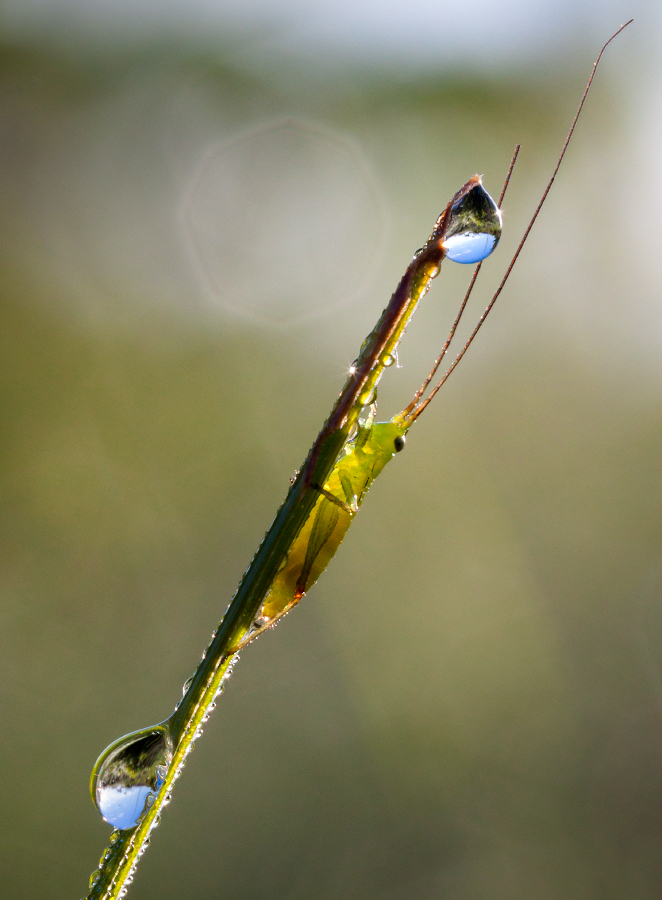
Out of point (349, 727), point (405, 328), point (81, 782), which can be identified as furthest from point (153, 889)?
point (405, 328)

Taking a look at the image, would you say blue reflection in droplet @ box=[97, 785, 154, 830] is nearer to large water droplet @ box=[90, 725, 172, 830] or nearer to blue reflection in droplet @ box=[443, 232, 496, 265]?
large water droplet @ box=[90, 725, 172, 830]

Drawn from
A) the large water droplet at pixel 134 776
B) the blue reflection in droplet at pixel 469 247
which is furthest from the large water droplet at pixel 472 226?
the large water droplet at pixel 134 776

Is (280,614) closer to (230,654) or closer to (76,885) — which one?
(230,654)

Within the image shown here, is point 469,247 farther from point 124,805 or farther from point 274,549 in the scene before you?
point 124,805

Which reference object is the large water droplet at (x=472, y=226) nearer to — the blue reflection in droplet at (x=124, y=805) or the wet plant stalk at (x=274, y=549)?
the wet plant stalk at (x=274, y=549)

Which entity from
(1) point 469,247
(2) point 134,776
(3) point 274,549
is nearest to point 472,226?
(1) point 469,247

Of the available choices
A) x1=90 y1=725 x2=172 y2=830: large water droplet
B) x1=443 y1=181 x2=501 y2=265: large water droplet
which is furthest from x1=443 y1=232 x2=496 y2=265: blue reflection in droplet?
x1=90 y1=725 x2=172 y2=830: large water droplet
